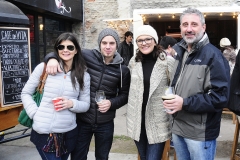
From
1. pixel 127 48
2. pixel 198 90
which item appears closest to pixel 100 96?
pixel 198 90

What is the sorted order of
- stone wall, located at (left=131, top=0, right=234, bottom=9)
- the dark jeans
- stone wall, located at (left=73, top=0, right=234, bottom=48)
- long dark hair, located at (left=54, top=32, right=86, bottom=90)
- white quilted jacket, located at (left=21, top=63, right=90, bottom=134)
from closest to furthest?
white quilted jacket, located at (left=21, top=63, right=90, bottom=134) < long dark hair, located at (left=54, top=32, right=86, bottom=90) < the dark jeans < stone wall, located at (left=131, top=0, right=234, bottom=9) < stone wall, located at (left=73, top=0, right=234, bottom=48)

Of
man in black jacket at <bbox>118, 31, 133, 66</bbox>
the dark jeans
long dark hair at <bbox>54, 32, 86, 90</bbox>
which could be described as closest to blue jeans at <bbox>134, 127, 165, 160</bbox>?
the dark jeans

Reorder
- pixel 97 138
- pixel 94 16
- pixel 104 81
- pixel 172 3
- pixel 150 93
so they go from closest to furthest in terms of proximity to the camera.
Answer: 1. pixel 150 93
2. pixel 104 81
3. pixel 97 138
4. pixel 172 3
5. pixel 94 16

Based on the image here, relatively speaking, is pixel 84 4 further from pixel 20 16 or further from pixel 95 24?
pixel 20 16

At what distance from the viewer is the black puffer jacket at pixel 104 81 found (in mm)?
2927

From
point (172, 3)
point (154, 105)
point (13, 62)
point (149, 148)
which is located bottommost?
point (149, 148)

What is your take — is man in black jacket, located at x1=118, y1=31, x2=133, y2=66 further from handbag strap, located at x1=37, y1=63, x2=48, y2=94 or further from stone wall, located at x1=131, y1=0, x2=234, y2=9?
handbag strap, located at x1=37, y1=63, x2=48, y2=94

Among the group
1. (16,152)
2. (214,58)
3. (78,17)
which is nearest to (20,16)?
(16,152)

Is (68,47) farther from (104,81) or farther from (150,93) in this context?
(150,93)

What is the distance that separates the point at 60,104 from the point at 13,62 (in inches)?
84.0

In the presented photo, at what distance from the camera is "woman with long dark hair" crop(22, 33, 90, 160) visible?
2580 mm

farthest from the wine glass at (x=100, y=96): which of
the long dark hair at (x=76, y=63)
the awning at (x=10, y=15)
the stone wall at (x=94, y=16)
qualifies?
the stone wall at (x=94, y=16)

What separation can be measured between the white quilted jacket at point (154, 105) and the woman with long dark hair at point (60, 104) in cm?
49

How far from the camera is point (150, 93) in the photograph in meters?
2.69
